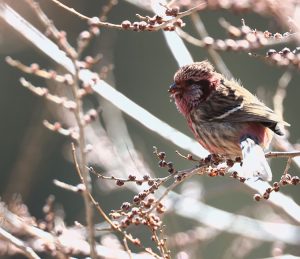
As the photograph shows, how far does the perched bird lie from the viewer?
217 inches

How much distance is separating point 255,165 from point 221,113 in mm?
1281

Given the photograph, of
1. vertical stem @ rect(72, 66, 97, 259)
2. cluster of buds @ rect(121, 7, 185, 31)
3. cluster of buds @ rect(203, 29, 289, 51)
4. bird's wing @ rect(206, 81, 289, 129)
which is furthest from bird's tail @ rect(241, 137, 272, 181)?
vertical stem @ rect(72, 66, 97, 259)

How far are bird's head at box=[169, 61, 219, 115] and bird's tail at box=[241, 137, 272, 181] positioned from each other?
3.03 feet

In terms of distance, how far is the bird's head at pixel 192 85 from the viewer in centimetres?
585

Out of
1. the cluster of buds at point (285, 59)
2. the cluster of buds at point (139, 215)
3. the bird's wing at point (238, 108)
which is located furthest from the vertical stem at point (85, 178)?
the bird's wing at point (238, 108)

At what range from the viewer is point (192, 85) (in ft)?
19.3

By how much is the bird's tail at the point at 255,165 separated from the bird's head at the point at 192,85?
92 cm

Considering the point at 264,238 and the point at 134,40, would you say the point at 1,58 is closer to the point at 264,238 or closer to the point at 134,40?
the point at 134,40

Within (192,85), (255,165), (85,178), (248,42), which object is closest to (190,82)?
(192,85)

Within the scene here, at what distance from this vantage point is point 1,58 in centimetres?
1255

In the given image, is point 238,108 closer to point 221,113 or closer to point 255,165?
point 221,113

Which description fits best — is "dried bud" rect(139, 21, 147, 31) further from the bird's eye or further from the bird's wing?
the bird's eye

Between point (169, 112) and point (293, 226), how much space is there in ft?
21.8

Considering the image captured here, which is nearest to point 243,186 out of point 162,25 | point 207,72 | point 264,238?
point 264,238
